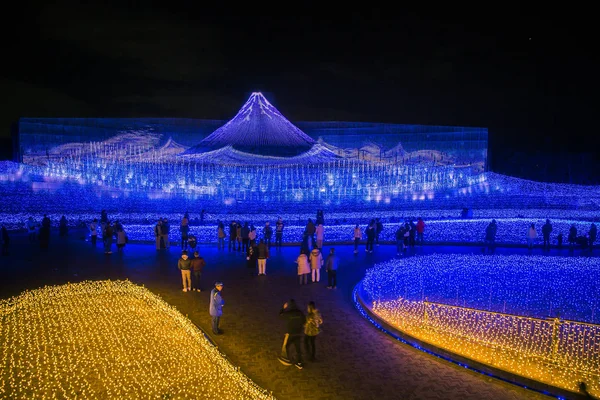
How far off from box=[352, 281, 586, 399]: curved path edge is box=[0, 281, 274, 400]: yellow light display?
295 centimetres

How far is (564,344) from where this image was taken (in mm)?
6961

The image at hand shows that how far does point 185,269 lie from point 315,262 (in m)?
3.29

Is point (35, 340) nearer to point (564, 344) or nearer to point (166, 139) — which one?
point (564, 344)

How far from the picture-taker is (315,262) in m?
10.9

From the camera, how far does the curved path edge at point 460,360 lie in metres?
5.65

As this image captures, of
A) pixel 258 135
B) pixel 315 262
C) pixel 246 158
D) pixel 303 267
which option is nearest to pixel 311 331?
pixel 303 267

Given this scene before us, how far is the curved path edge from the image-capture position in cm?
565

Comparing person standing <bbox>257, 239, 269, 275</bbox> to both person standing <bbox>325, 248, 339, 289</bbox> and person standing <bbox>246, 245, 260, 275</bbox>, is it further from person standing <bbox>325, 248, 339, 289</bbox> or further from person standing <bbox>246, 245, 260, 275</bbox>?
person standing <bbox>325, 248, 339, 289</bbox>

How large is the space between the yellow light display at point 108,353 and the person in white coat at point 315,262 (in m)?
3.71

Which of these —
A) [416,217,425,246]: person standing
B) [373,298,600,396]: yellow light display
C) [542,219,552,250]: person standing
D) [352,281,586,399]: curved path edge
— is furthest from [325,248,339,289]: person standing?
[542,219,552,250]: person standing

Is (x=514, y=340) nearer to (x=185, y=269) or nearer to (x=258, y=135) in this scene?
(x=185, y=269)

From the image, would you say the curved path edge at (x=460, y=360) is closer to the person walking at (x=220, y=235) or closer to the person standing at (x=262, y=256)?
the person standing at (x=262, y=256)

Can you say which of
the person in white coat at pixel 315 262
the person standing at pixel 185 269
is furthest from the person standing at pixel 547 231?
the person standing at pixel 185 269

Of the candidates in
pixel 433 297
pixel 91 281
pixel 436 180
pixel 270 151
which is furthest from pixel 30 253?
pixel 436 180
